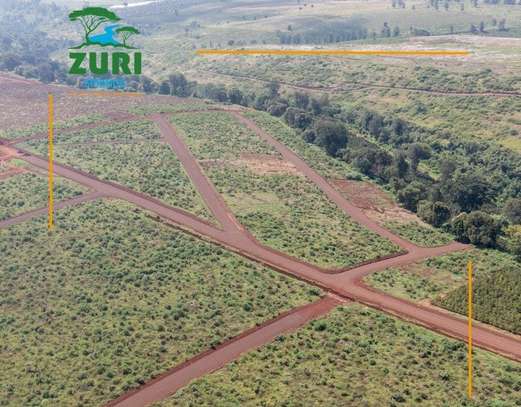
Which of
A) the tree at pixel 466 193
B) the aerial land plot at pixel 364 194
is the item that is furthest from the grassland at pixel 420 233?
the tree at pixel 466 193

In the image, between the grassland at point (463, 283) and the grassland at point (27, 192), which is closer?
the grassland at point (463, 283)

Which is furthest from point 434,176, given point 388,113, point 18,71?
point 18,71

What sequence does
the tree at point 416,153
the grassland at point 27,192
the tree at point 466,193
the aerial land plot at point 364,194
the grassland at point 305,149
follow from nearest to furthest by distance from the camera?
1. the aerial land plot at point 364,194
2. the grassland at point 27,192
3. the tree at point 466,193
4. the grassland at point 305,149
5. the tree at point 416,153

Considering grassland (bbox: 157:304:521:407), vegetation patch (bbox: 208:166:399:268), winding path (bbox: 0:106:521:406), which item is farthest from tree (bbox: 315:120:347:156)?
grassland (bbox: 157:304:521:407)

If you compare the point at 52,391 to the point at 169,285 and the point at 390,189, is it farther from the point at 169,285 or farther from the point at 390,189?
the point at 390,189

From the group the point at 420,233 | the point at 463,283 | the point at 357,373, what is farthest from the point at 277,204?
the point at 357,373

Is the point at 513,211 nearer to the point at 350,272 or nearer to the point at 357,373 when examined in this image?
the point at 350,272

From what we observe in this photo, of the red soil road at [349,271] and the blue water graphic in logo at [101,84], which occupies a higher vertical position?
the blue water graphic in logo at [101,84]

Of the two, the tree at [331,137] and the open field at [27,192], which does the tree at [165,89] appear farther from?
the open field at [27,192]
